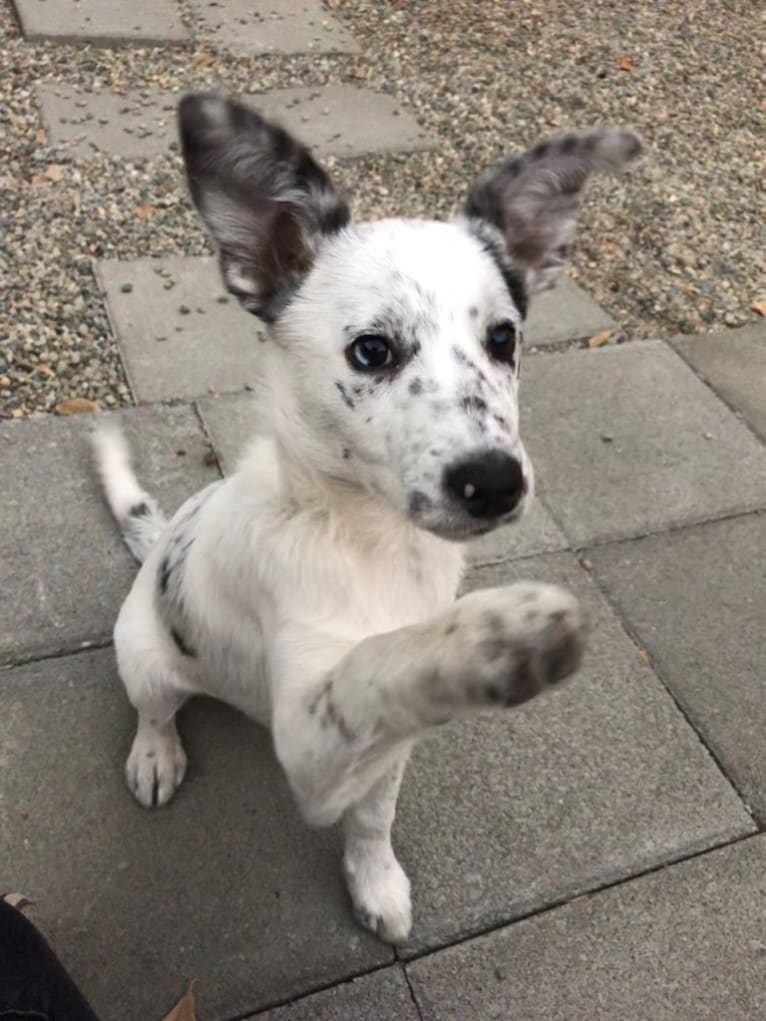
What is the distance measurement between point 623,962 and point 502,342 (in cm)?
180

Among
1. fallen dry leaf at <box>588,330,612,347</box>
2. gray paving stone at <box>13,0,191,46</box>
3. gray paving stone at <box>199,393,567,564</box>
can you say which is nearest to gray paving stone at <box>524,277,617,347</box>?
fallen dry leaf at <box>588,330,612,347</box>

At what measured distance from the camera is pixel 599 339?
4.84 metres

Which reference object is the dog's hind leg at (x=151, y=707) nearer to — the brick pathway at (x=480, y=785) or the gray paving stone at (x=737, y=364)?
the brick pathway at (x=480, y=785)

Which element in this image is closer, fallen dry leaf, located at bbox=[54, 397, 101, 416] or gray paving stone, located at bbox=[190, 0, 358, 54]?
fallen dry leaf, located at bbox=[54, 397, 101, 416]

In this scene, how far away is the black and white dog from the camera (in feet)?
5.93

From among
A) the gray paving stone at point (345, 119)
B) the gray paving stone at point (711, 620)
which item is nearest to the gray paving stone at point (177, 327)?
the gray paving stone at point (345, 119)

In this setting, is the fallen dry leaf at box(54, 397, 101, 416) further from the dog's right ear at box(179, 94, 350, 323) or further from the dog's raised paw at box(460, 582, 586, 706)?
the dog's raised paw at box(460, 582, 586, 706)

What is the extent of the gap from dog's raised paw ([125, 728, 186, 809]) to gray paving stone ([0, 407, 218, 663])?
592mm

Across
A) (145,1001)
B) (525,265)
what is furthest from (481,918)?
(525,265)

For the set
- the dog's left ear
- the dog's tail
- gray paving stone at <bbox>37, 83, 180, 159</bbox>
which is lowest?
the dog's tail

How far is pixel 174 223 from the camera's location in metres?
5.24

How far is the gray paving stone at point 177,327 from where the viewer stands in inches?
169

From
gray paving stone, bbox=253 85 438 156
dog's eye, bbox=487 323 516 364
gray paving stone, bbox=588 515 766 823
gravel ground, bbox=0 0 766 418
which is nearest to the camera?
dog's eye, bbox=487 323 516 364

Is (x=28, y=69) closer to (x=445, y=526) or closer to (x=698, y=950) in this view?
(x=445, y=526)
